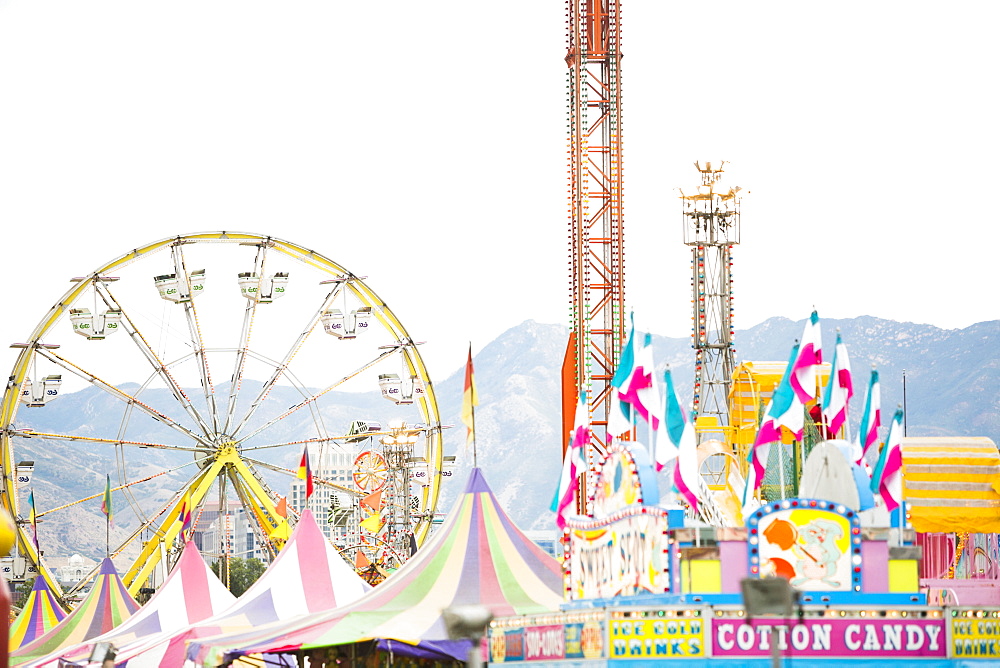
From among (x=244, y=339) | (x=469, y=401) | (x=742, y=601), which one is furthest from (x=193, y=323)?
(x=742, y=601)

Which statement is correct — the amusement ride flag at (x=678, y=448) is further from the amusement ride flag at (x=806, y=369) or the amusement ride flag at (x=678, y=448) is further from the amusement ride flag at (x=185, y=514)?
the amusement ride flag at (x=185, y=514)

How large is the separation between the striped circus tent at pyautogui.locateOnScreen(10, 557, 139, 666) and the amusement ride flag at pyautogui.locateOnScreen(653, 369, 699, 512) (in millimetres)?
14869

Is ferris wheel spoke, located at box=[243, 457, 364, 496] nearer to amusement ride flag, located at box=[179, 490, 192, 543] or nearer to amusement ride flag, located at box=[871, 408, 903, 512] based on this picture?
amusement ride flag, located at box=[179, 490, 192, 543]

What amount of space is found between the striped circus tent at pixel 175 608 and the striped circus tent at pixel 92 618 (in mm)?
971

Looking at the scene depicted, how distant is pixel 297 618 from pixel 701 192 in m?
18.9

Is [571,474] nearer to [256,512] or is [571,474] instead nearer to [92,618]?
[92,618]

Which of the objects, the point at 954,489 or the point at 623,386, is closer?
the point at 623,386

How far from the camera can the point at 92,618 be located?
32.0 meters

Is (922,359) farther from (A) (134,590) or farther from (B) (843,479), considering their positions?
(B) (843,479)

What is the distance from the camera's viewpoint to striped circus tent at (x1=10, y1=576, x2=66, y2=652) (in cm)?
3444

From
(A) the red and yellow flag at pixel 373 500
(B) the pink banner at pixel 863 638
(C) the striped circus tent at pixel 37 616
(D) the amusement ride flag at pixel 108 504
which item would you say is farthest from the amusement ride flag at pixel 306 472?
(B) the pink banner at pixel 863 638

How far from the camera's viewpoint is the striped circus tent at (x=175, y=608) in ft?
93.6

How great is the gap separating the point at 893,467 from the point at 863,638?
15.5ft

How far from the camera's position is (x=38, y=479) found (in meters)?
176
